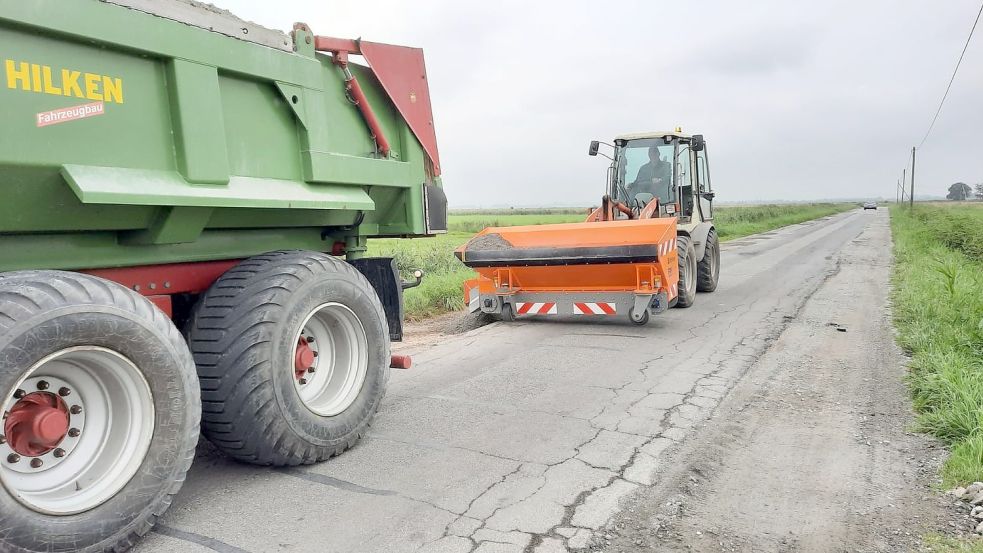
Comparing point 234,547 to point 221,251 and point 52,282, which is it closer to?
point 52,282

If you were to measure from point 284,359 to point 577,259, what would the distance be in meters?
4.93

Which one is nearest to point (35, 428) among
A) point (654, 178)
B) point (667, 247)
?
point (667, 247)

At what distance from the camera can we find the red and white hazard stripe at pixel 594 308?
8445 millimetres

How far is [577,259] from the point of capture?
8.22 metres

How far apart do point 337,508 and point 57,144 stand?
6.84 ft

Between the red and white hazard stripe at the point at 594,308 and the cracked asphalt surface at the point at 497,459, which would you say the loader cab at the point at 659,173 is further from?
the cracked asphalt surface at the point at 497,459

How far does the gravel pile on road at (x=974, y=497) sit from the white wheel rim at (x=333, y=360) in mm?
3359

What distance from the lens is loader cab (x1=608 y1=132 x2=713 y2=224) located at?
441 inches

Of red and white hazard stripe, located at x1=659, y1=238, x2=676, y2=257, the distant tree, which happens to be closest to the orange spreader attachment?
red and white hazard stripe, located at x1=659, y1=238, x2=676, y2=257

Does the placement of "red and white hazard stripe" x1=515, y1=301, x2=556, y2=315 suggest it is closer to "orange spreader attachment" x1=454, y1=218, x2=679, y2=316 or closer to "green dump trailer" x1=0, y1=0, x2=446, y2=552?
"orange spreader attachment" x1=454, y1=218, x2=679, y2=316

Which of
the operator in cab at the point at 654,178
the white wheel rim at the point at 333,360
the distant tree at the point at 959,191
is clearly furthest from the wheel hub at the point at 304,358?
the distant tree at the point at 959,191

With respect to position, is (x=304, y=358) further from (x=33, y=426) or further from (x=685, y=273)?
(x=685, y=273)

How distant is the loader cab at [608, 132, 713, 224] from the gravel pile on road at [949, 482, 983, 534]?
7.68 m

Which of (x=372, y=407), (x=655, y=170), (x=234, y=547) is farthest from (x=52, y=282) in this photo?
(x=655, y=170)
